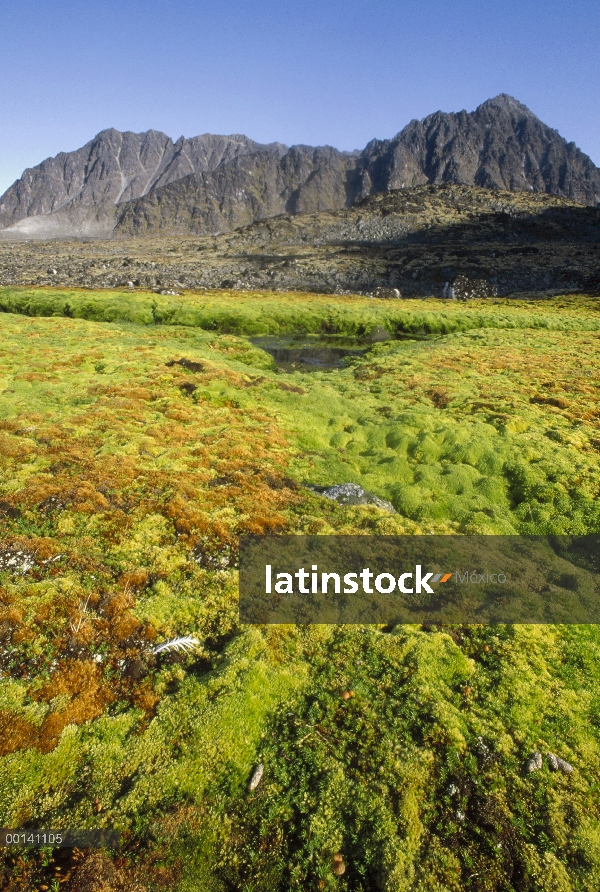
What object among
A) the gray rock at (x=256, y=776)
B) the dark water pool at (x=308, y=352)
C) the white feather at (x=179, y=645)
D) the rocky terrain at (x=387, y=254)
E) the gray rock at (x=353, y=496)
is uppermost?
the rocky terrain at (x=387, y=254)

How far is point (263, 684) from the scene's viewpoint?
357 inches

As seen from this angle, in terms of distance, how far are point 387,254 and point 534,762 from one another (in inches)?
4519

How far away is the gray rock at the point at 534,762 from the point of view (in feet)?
25.6

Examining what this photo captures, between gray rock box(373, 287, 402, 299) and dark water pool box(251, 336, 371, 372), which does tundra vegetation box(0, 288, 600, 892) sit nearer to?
dark water pool box(251, 336, 371, 372)

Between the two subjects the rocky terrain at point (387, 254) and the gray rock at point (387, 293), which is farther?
the rocky terrain at point (387, 254)

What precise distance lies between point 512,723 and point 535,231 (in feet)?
517

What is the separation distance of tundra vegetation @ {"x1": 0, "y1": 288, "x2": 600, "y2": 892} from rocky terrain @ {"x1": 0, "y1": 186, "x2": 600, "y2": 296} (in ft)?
212
